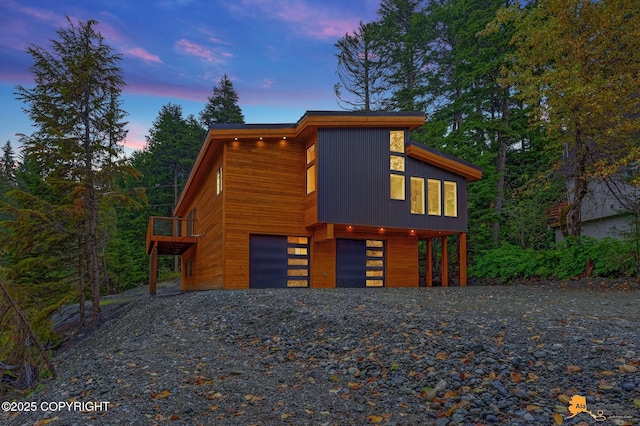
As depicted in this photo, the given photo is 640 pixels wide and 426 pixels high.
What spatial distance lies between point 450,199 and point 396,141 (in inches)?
140

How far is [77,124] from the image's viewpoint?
572 inches

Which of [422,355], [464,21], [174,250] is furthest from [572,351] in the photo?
[464,21]

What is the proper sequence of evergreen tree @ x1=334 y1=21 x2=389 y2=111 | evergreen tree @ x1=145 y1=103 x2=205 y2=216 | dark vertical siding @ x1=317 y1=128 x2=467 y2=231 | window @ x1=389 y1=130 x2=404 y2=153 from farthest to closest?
evergreen tree @ x1=145 y1=103 x2=205 y2=216 → evergreen tree @ x1=334 y1=21 x2=389 y2=111 → window @ x1=389 y1=130 x2=404 y2=153 → dark vertical siding @ x1=317 y1=128 x2=467 y2=231

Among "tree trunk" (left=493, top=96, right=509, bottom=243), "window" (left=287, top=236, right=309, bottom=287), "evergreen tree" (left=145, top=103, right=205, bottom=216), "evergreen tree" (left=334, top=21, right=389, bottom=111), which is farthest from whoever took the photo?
"evergreen tree" (left=145, top=103, right=205, bottom=216)

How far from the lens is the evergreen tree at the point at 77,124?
1402 centimetres

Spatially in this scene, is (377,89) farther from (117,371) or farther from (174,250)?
(117,371)

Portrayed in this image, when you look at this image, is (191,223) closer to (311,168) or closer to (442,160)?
(311,168)

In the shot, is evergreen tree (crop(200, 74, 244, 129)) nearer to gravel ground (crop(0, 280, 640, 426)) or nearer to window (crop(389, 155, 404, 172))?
window (crop(389, 155, 404, 172))

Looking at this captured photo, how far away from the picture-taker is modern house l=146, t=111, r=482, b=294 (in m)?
13.8

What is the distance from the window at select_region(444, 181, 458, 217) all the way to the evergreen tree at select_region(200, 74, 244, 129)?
88.8 ft

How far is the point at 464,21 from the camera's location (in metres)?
25.1

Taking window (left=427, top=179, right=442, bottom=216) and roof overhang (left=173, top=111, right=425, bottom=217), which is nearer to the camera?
roof overhang (left=173, top=111, right=425, bottom=217)

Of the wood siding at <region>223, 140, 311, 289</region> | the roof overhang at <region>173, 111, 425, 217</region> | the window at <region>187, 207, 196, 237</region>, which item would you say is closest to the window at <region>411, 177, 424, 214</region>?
the roof overhang at <region>173, 111, 425, 217</region>

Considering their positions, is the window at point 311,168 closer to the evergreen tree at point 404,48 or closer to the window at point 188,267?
the window at point 188,267
